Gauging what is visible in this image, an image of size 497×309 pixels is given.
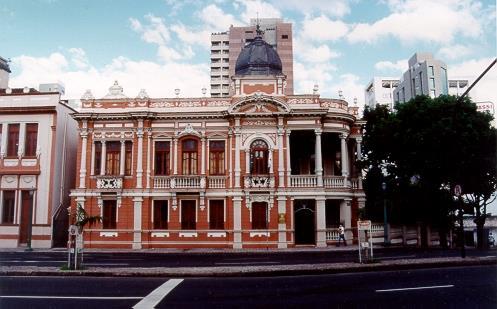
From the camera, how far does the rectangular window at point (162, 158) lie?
32562 mm

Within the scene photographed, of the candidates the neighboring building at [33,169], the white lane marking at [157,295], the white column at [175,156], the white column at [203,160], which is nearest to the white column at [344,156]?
the white column at [203,160]

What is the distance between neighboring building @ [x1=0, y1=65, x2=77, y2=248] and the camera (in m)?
31.9

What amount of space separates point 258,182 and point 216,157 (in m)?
3.38

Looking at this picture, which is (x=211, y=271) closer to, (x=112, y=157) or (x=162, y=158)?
(x=162, y=158)

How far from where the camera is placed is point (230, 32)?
308 feet

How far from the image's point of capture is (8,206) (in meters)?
32.5

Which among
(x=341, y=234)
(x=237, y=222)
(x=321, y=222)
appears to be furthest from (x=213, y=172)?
(x=341, y=234)

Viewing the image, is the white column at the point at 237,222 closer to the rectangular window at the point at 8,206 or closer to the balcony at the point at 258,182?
the balcony at the point at 258,182

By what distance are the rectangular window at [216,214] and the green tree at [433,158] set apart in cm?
1017

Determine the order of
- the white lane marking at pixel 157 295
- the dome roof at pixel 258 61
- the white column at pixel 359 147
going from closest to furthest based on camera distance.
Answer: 1. the white lane marking at pixel 157 295
2. the white column at pixel 359 147
3. the dome roof at pixel 258 61

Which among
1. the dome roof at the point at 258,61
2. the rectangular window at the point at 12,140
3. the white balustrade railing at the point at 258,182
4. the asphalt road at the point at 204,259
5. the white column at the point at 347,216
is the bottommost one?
the asphalt road at the point at 204,259

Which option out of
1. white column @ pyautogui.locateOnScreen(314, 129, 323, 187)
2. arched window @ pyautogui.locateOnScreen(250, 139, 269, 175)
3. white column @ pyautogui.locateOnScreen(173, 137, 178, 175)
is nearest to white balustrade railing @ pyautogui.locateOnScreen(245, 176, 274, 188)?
arched window @ pyautogui.locateOnScreen(250, 139, 269, 175)

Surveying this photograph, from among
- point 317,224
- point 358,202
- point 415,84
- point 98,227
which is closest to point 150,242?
point 98,227

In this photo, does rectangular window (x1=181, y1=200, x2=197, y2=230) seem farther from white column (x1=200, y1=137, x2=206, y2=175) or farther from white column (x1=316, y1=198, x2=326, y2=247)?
white column (x1=316, y1=198, x2=326, y2=247)
